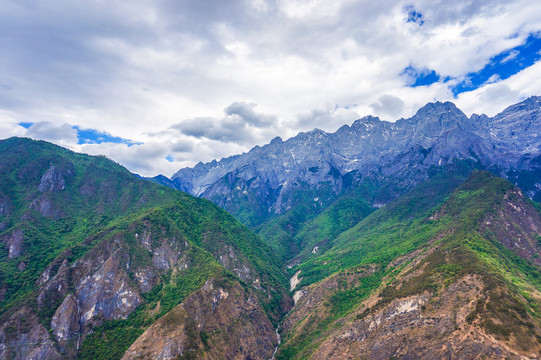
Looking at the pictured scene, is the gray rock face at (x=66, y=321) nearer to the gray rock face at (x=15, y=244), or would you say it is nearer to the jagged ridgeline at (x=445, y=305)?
the gray rock face at (x=15, y=244)

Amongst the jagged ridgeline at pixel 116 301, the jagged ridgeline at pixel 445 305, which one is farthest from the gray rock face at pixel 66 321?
the jagged ridgeline at pixel 445 305

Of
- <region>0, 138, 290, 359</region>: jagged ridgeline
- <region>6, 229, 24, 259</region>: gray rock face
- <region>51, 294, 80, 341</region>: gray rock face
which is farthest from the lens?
<region>6, 229, 24, 259</region>: gray rock face

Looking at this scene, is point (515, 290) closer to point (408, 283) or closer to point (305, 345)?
point (408, 283)

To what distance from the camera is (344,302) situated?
605ft

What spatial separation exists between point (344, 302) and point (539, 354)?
110635 millimetres

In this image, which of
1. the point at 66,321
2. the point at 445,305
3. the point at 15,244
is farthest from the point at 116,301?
the point at 445,305

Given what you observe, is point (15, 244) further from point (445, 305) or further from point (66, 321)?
point (445, 305)

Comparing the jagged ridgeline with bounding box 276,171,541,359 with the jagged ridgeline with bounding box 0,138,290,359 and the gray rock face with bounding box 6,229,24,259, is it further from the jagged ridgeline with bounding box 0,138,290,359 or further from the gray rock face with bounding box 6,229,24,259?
the gray rock face with bounding box 6,229,24,259

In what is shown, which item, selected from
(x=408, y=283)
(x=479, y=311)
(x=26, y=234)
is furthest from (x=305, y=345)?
(x=26, y=234)

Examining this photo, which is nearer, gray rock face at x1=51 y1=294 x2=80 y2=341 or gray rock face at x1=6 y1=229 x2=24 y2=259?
gray rock face at x1=51 y1=294 x2=80 y2=341

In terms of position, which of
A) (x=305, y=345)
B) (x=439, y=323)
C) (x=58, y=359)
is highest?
(x=58, y=359)

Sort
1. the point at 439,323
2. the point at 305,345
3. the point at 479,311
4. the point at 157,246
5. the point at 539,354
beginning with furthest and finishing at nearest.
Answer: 1. the point at 157,246
2. the point at 305,345
3. the point at 439,323
4. the point at 479,311
5. the point at 539,354

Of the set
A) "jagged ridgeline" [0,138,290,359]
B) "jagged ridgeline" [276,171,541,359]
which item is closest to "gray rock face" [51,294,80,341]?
"jagged ridgeline" [0,138,290,359]

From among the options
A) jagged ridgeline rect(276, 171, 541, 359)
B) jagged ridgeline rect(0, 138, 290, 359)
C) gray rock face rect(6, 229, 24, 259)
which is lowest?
jagged ridgeline rect(276, 171, 541, 359)
